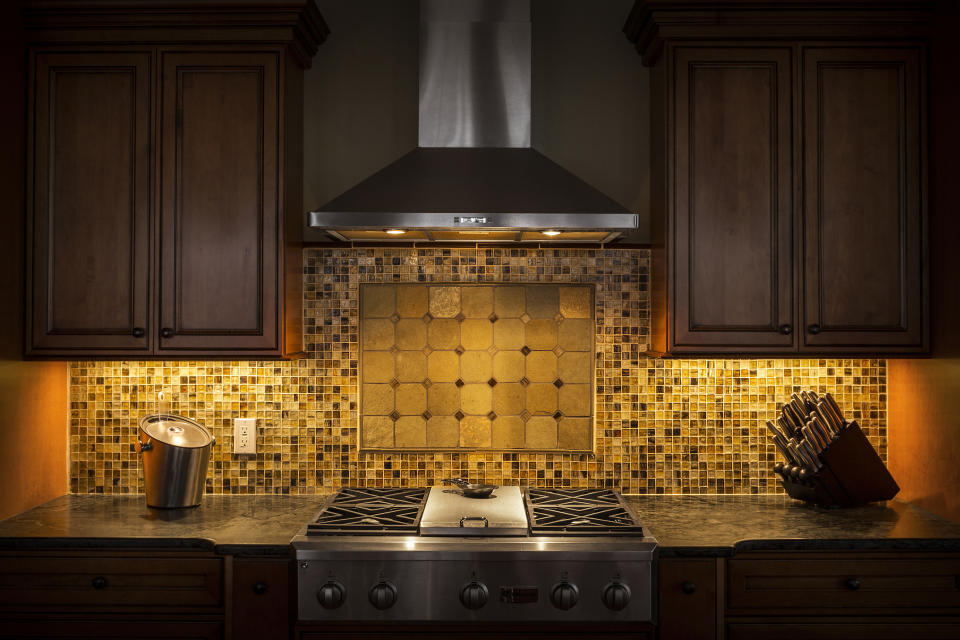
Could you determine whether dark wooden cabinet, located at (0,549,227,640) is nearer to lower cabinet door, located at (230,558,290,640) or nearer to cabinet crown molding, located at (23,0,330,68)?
lower cabinet door, located at (230,558,290,640)

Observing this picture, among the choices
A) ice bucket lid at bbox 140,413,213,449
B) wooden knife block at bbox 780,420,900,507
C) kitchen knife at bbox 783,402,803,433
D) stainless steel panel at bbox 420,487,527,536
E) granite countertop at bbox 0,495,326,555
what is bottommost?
granite countertop at bbox 0,495,326,555

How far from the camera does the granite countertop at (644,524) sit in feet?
6.52

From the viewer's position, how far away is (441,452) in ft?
8.54

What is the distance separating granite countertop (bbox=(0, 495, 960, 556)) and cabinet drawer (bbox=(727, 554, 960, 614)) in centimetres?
4

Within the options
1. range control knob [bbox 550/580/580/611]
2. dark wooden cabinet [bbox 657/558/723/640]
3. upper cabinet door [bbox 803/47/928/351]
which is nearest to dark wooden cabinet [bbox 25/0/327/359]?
range control knob [bbox 550/580/580/611]

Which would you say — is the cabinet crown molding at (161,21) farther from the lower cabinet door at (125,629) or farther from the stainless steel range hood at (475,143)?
the lower cabinet door at (125,629)

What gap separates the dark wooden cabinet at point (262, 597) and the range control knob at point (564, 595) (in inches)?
28.6

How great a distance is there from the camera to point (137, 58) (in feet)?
7.49

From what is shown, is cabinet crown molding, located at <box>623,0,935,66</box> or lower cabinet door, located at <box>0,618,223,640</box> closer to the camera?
lower cabinet door, located at <box>0,618,223,640</box>

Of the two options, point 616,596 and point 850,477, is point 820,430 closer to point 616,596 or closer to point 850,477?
point 850,477

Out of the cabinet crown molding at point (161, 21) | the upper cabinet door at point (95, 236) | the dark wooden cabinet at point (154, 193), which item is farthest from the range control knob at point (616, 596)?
the cabinet crown molding at point (161, 21)

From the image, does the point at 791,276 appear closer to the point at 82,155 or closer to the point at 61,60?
the point at 82,155

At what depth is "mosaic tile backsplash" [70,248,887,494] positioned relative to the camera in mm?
2584

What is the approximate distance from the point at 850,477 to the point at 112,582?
7.46 feet
